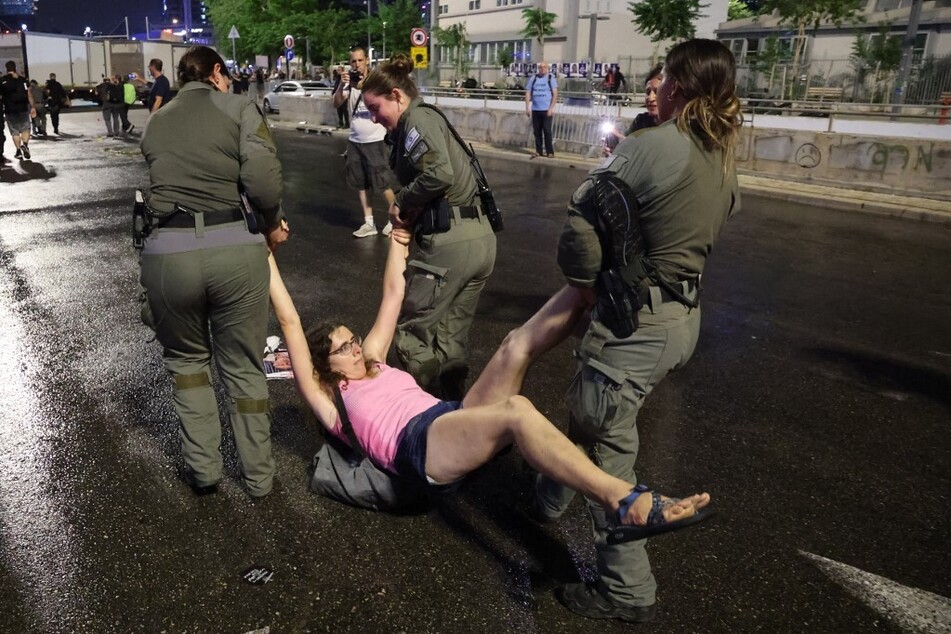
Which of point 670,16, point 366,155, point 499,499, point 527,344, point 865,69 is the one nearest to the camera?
point 527,344

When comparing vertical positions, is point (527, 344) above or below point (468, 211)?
below

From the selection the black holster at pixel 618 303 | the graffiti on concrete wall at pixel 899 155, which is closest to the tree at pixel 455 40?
the graffiti on concrete wall at pixel 899 155

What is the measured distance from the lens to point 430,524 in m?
3.36

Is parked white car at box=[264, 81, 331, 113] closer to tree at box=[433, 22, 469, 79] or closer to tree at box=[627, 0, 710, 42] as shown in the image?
tree at box=[627, 0, 710, 42]

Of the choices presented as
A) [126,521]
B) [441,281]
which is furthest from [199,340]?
[441,281]

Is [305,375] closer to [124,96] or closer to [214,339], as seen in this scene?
[214,339]

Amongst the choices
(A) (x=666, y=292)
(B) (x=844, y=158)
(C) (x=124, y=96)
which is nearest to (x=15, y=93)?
(C) (x=124, y=96)

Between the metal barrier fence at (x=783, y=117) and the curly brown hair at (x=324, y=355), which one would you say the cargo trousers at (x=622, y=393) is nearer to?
the curly brown hair at (x=324, y=355)

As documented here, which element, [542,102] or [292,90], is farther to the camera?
[292,90]

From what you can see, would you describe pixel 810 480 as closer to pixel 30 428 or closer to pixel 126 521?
pixel 126 521

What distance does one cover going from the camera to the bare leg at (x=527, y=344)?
280 centimetres

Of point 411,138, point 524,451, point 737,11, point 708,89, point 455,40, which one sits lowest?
point 524,451

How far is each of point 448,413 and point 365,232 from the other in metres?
6.80

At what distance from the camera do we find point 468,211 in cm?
405
